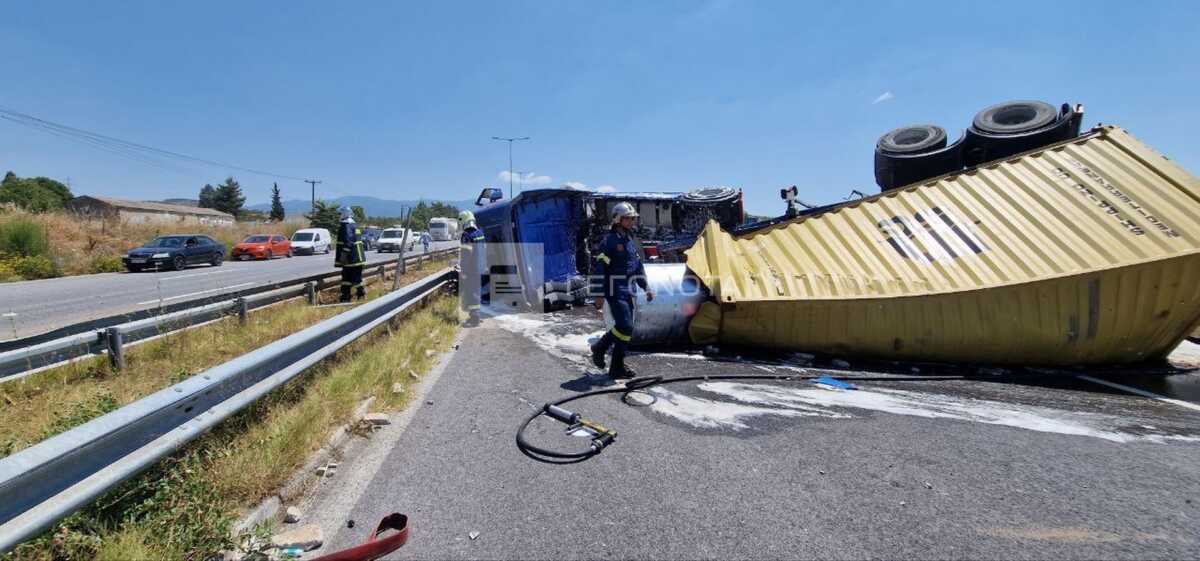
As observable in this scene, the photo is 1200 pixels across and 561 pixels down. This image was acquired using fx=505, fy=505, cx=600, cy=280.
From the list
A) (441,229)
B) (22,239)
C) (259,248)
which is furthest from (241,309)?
(441,229)

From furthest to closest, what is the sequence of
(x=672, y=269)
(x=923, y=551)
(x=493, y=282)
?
(x=493, y=282) → (x=672, y=269) → (x=923, y=551)

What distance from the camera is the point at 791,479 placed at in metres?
2.78

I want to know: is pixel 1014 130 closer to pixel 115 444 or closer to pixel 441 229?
pixel 115 444

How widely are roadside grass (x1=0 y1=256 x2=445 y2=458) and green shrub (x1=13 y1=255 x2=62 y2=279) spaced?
15.4 m

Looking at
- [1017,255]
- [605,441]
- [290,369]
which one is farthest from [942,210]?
[290,369]

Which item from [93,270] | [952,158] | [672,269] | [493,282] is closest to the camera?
[672,269]

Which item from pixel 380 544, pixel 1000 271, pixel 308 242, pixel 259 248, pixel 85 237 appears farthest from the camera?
pixel 308 242

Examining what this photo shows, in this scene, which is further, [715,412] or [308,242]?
[308,242]

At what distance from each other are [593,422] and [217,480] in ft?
7.23

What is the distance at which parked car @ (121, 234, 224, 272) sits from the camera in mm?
17328

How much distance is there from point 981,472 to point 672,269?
12.5 feet

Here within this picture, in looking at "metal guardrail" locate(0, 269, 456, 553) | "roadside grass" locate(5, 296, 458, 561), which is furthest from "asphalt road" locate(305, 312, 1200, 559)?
"metal guardrail" locate(0, 269, 456, 553)

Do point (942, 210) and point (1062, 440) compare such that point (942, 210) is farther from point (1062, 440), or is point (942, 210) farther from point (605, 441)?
point (605, 441)

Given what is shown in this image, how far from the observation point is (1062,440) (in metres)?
3.32
